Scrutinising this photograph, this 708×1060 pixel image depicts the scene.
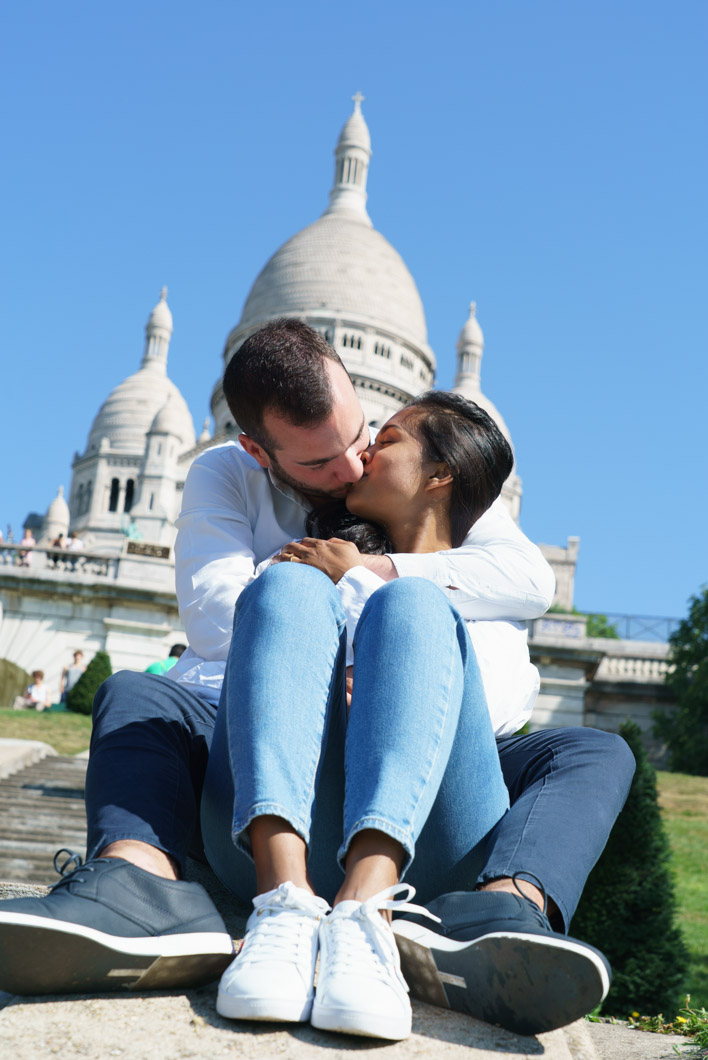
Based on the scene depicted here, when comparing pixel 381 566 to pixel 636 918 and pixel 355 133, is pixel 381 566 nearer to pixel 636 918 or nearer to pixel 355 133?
pixel 636 918

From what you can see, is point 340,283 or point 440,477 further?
point 340,283

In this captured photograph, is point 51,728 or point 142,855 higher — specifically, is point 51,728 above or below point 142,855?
below

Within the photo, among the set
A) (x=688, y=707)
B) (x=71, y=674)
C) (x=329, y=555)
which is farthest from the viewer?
(x=688, y=707)

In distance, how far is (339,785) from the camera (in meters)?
1.70

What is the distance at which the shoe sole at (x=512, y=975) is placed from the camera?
1345 millimetres

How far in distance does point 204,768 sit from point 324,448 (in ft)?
2.51

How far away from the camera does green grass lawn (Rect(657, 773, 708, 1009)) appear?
5105 mm

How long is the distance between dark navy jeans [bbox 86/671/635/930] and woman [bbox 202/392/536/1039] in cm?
8

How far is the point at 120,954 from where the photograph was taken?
1367 mm

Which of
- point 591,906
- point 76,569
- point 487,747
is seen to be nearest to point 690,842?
point 591,906

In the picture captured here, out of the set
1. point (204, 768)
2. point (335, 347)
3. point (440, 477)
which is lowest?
point (204, 768)

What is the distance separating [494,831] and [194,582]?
31.4 inches

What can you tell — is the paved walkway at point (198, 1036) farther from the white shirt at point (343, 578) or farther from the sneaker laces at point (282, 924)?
the white shirt at point (343, 578)

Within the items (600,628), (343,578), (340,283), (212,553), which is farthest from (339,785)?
(340,283)
